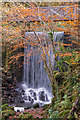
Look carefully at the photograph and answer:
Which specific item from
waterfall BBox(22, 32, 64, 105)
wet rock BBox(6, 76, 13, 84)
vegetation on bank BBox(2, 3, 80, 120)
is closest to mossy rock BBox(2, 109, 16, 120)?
vegetation on bank BBox(2, 3, 80, 120)

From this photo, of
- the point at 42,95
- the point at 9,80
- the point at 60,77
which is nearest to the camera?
the point at 60,77

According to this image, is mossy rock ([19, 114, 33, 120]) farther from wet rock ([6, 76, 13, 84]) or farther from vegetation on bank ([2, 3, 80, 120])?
wet rock ([6, 76, 13, 84])

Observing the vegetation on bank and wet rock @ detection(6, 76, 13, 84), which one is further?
wet rock @ detection(6, 76, 13, 84)

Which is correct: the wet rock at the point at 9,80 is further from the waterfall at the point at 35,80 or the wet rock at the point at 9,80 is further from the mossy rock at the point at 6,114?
the mossy rock at the point at 6,114

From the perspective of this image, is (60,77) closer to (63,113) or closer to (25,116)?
(63,113)

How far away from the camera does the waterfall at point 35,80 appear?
588 centimetres

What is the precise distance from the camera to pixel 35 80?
6.25m

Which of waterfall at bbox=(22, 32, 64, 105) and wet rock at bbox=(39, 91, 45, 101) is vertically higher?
waterfall at bbox=(22, 32, 64, 105)

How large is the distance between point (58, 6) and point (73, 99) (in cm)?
360

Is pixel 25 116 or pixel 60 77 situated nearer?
pixel 25 116

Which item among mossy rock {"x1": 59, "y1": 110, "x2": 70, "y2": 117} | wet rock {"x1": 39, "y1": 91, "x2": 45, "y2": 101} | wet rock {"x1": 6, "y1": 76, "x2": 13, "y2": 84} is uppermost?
wet rock {"x1": 6, "y1": 76, "x2": 13, "y2": 84}

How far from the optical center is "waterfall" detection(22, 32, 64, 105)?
19.3 ft

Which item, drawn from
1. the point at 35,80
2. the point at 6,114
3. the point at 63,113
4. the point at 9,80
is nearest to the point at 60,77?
the point at 63,113

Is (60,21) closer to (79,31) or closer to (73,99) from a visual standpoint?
(79,31)
